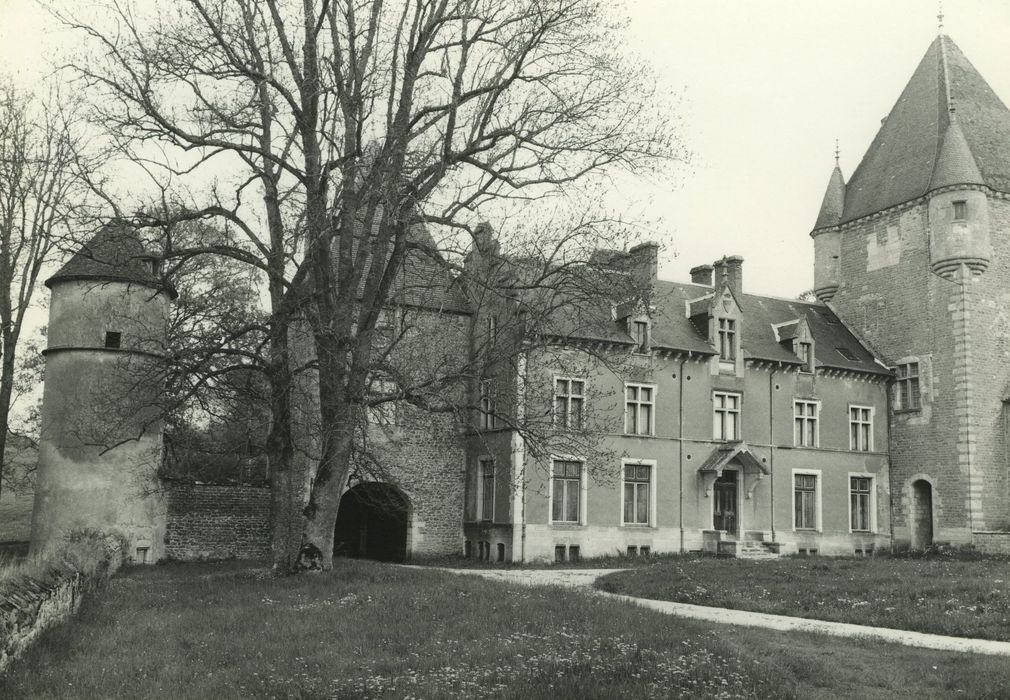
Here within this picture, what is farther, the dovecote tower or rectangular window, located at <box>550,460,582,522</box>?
the dovecote tower

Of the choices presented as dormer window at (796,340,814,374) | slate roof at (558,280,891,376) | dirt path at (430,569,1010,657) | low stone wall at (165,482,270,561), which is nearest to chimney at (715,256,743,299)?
slate roof at (558,280,891,376)

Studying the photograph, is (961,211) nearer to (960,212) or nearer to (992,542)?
(960,212)

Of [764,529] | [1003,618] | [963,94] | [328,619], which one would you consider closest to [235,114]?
[328,619]

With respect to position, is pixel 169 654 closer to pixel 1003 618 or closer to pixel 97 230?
pixel 97 230

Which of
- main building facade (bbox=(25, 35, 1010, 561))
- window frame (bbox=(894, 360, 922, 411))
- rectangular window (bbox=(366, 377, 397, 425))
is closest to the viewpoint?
rectangular window (bbox=(366, 377, 397, 425))

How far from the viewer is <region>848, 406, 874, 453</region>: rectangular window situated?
3419 cm

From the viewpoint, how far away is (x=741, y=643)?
11641 mm

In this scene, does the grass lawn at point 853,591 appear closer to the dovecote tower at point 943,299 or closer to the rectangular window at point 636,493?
the rectangular window at point 636,493

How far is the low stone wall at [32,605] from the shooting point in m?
9.44

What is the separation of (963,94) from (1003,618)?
28.6 meters

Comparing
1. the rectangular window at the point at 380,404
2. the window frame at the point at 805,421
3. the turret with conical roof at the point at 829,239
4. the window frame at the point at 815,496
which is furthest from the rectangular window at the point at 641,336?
the turret with conical roof at the point at 829,239

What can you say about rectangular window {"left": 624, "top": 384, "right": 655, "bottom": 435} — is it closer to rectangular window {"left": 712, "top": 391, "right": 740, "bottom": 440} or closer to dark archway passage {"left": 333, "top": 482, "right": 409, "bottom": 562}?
rectangular window {"left": 712, "top": 391, "right": 740, "bottom": 440}

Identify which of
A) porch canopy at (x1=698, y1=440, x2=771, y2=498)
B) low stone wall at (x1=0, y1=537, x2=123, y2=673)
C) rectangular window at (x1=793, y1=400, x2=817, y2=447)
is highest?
rectangular window at (x1=793, y1=400, x2=817, y2=447)

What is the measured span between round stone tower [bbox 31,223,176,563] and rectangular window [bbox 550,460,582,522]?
36.1 feet
